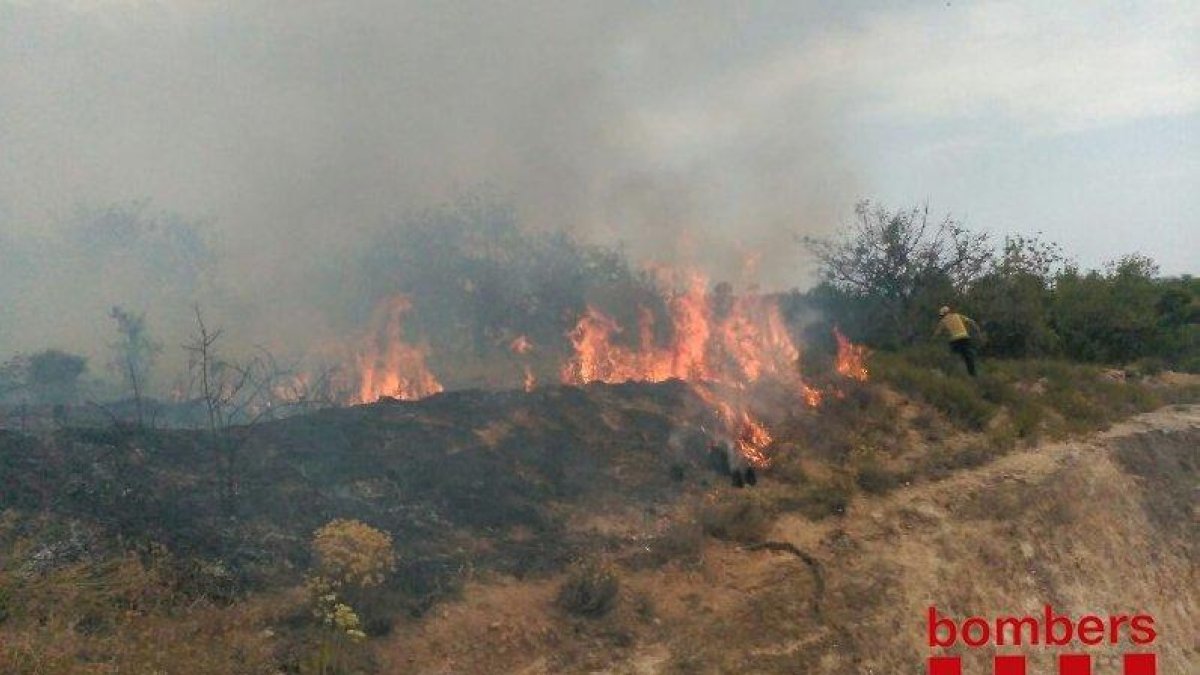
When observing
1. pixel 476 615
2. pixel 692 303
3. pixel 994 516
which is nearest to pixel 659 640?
pixel 476 615

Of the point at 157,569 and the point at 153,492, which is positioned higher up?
the point at 153,492

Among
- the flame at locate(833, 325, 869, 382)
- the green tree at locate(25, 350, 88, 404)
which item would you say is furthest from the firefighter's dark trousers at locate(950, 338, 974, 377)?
the green tree at locate(25, 350, 88, 404)

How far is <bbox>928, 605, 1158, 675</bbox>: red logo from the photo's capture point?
33.0 ft

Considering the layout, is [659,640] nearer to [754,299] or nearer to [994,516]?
[994,516]

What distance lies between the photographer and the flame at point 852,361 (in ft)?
55.1

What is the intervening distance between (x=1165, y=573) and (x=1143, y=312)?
38.2 ft

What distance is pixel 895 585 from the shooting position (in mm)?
10492

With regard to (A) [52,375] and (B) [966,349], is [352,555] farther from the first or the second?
(A) [52,375]

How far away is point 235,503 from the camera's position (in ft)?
34.1

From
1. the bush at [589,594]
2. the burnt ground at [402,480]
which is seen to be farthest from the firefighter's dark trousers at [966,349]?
the bush at [589,594]

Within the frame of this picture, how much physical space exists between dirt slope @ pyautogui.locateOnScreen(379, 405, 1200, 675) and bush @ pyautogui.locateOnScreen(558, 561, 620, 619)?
0.56 feet

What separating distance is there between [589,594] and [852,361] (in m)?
10.4

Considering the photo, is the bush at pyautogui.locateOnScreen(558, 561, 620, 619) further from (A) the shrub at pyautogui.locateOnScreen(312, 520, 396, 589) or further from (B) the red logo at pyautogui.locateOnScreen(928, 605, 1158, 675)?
(B) the red logo at pyautogui.locateOnScreen(928, 605, 1158, 675)

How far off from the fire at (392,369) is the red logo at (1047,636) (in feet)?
34.8
